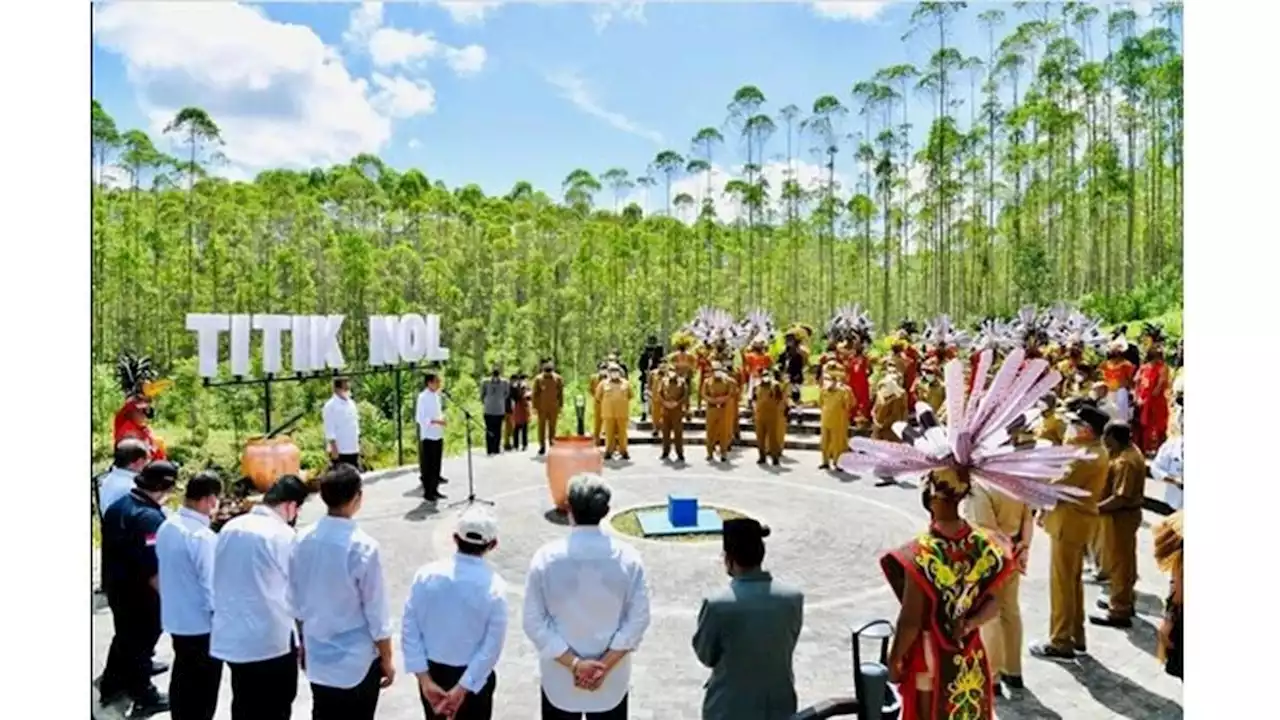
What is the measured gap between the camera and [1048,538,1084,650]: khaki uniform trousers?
198 inches

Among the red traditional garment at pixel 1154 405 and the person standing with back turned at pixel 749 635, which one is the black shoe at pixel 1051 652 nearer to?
the person standing with back turned at pixel 749 635

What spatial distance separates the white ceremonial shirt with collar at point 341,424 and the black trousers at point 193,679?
430cm

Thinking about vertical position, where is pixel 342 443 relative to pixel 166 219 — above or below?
below

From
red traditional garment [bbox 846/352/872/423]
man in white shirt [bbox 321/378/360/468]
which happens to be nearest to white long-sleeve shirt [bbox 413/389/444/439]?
man in white shirt [bbox 321/378/360/468]

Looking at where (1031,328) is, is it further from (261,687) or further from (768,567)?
(261,687)

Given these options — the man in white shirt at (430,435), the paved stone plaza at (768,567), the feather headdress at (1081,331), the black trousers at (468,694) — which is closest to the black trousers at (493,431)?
the paved stone plaza at (768,567)

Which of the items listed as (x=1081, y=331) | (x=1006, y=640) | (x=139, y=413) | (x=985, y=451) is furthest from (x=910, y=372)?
(x=985, y=451)

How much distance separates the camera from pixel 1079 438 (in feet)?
16.6

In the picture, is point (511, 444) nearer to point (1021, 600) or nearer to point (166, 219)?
point (1021, 600)

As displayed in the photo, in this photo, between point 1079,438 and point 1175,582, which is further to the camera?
point 1079,438

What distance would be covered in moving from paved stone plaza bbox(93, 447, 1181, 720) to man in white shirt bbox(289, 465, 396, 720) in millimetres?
1156

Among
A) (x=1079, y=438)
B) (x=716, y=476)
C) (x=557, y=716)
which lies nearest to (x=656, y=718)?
(x=557, y=716)

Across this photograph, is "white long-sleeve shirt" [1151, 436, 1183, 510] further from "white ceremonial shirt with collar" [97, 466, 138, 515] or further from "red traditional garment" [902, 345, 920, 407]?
"red traditional garment" [902, 345, 920, 407]

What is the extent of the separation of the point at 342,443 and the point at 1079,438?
A: 241 inches
